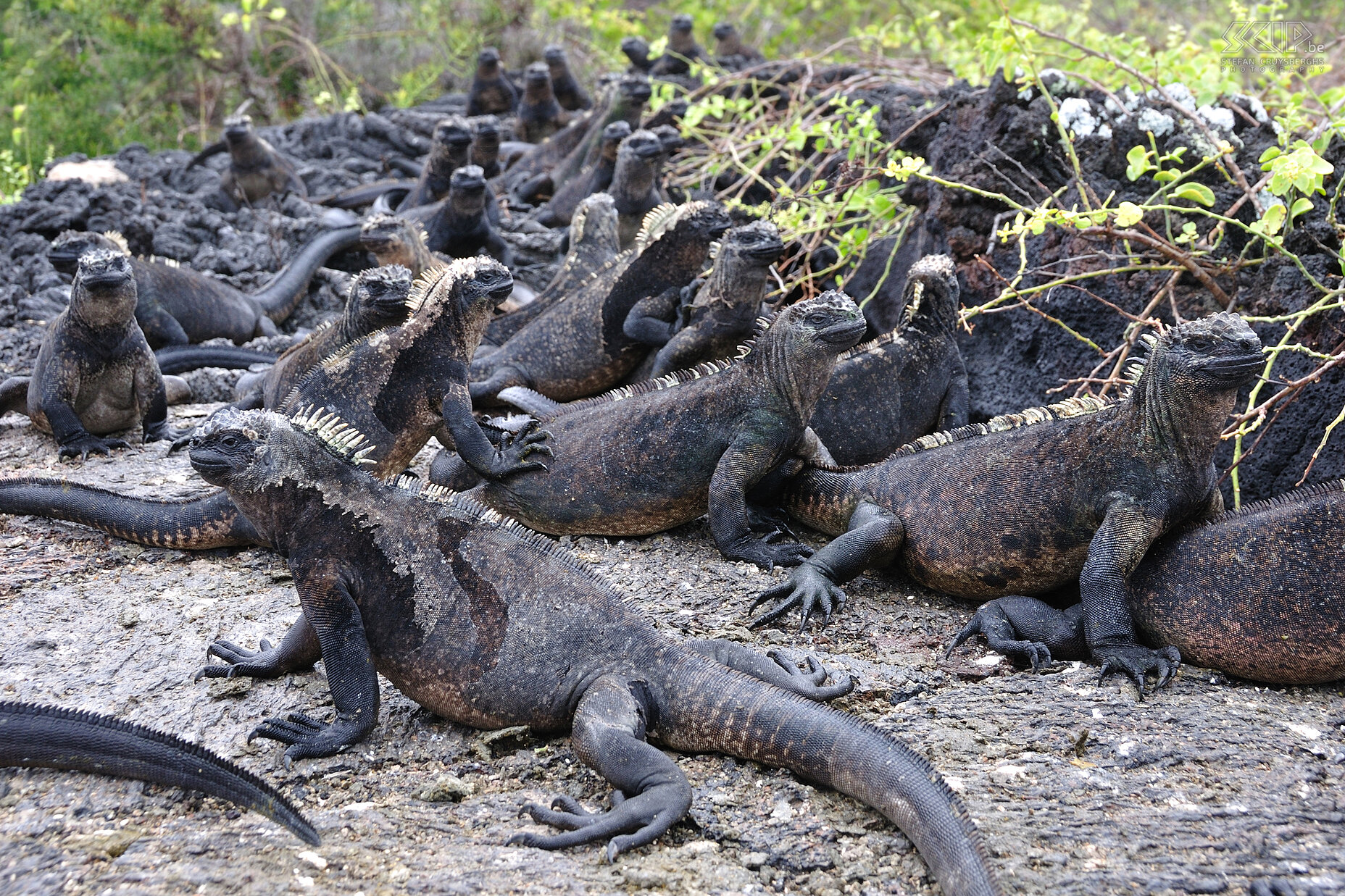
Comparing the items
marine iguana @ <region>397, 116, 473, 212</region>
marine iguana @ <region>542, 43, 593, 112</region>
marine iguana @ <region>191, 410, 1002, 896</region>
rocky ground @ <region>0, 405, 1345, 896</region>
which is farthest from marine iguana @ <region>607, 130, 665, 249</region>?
marine iguana @ <region>542, 43, 593, 112</region>

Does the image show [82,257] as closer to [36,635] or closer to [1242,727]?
[36,635]

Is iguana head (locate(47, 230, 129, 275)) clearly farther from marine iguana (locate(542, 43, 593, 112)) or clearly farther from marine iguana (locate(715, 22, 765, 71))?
marine iguana (locate(715, 22, 765, 71))

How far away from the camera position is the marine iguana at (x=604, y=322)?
18.4ft

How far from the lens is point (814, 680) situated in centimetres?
305

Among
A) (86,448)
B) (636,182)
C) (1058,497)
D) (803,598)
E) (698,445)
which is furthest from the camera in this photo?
(636,182)

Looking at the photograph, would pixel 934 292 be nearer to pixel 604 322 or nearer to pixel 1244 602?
pixel 604 322

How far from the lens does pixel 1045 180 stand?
5.34 m

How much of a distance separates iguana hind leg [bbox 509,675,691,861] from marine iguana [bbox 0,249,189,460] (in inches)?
132

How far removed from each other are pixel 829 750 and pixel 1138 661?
111 centimetres

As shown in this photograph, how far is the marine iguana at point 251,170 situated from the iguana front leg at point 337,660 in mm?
7198

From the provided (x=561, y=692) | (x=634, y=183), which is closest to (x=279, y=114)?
(x=634, y=183)

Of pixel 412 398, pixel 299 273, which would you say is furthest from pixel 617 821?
pixel 299 273

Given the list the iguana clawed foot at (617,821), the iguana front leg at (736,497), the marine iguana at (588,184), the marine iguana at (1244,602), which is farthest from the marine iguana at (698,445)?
the marine iguana at (588,184)

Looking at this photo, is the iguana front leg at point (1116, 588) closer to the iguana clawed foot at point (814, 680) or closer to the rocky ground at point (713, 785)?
the rocky ground at point (713, 785)
